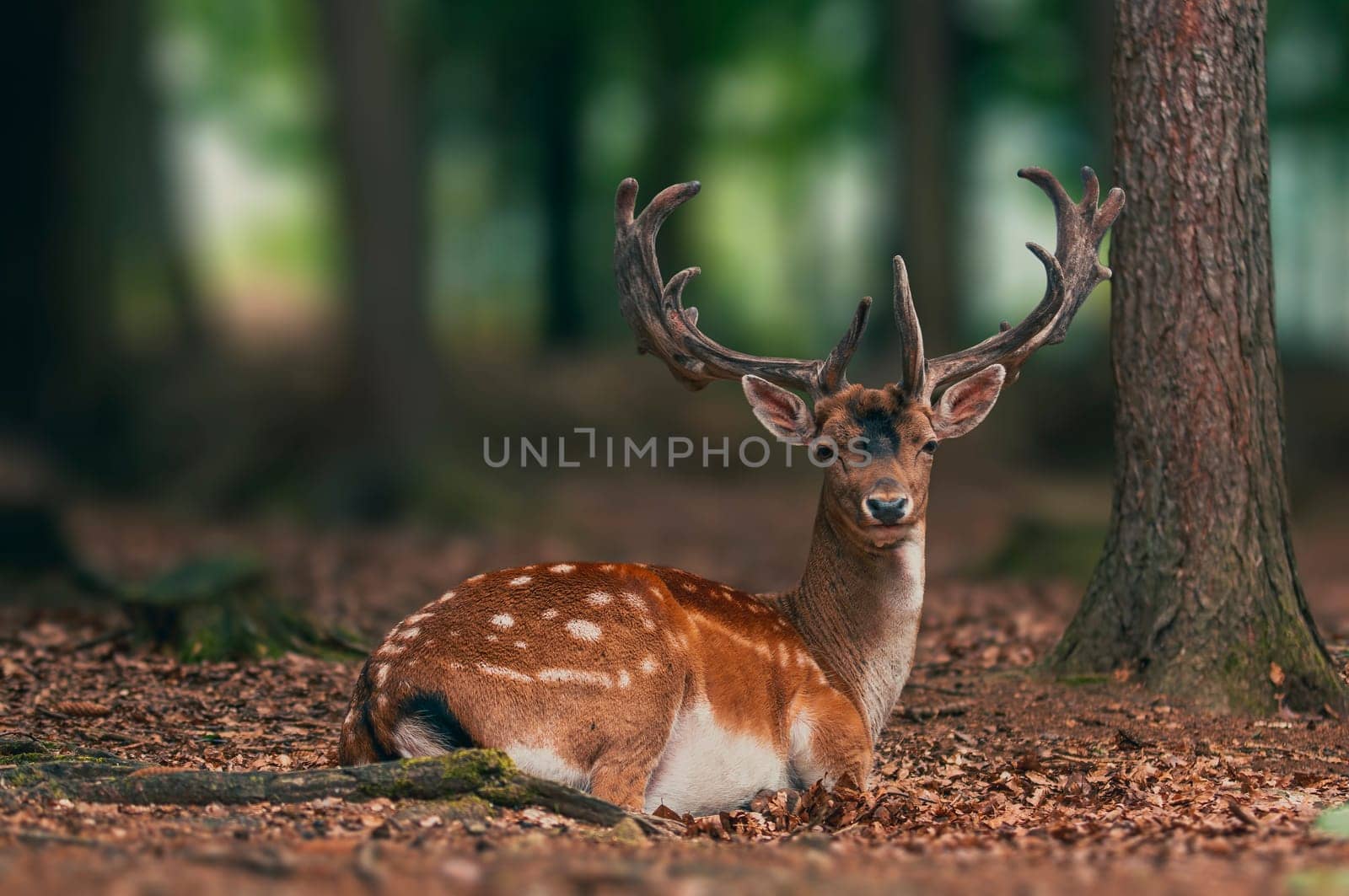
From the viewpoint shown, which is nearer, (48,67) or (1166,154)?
(1166,154)

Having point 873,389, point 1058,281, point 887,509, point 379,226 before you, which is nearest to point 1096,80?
point 379,226

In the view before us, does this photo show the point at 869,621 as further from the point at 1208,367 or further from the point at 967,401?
the point at 1208,367

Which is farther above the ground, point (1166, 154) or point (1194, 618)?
point (1166, 154)

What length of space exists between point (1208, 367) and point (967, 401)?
1238mm

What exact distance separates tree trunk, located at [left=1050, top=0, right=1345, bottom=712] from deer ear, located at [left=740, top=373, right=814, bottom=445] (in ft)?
5.54

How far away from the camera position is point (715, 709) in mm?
6090

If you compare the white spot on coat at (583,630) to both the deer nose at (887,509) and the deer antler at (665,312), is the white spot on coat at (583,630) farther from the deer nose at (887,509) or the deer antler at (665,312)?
the deer antler at (665,312)

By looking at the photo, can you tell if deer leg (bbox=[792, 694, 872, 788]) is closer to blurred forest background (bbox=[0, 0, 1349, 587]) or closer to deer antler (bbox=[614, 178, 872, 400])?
deer antler (bbox=[614, 178, 872, 400])

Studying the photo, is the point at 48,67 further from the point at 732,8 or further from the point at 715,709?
the point at 715,709

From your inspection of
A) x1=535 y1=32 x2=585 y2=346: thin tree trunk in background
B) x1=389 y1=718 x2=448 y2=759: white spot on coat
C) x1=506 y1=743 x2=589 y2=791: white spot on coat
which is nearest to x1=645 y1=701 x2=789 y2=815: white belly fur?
x1=506 y1=743 x2=589 y2=791: white spot on coat

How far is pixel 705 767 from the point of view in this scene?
19.9ft

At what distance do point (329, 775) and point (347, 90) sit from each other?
40.9 ft

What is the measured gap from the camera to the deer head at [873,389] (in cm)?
642

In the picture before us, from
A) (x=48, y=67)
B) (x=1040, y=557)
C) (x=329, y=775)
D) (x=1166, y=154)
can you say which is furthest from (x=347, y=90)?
(x=329, y=775)
